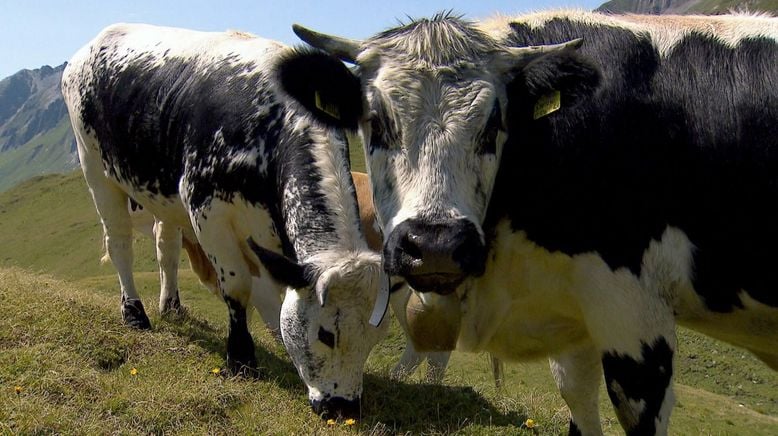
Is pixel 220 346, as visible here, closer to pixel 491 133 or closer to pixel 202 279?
pixel 202 279

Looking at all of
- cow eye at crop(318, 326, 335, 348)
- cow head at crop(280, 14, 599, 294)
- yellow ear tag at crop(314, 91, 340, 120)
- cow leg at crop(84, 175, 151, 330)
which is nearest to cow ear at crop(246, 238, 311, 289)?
cow eye at crop(318, 326, 335, 348)

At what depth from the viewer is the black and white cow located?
3.73 meters

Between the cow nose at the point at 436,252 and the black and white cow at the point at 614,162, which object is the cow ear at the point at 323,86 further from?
the cow nose at the point at 436,252

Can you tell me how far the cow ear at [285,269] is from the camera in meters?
6.31

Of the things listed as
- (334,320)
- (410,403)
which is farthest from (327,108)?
(410,403)

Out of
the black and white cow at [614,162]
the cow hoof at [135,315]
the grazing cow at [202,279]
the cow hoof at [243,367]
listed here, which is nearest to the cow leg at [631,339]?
the black and white cow at [614,162]

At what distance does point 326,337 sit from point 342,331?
6.7 inches

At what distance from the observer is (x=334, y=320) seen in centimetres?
626

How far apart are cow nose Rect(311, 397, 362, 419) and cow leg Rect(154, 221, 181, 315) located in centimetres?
371

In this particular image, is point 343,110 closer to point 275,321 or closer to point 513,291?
point 513,291

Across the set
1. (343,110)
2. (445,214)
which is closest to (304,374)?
(343,110)

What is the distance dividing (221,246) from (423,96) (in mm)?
4394

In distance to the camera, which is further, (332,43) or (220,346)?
(220,346)

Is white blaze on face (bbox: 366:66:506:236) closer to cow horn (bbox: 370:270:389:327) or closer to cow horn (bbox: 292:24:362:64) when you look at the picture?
cow horn (bbox: 292:24:362:64)
